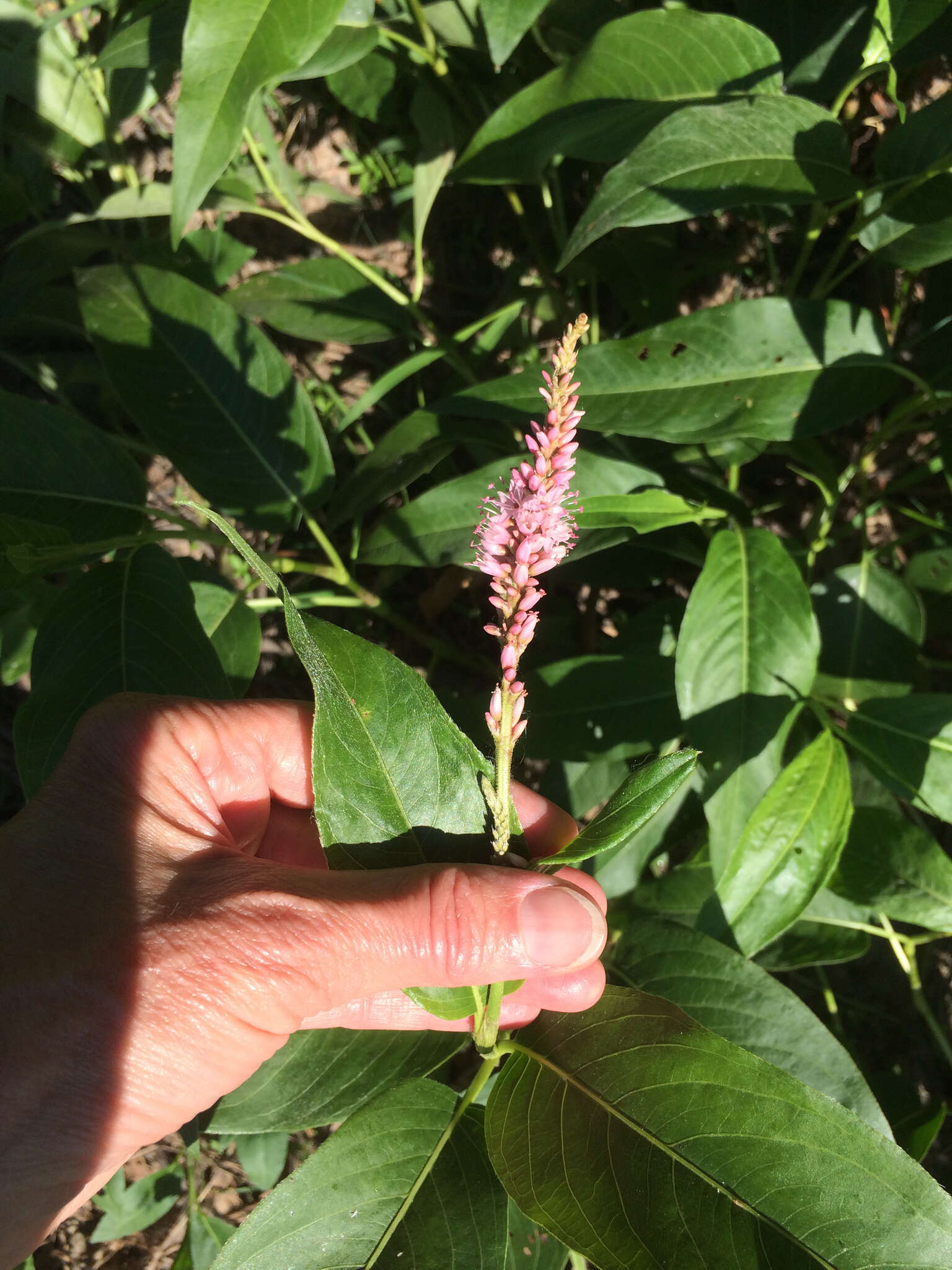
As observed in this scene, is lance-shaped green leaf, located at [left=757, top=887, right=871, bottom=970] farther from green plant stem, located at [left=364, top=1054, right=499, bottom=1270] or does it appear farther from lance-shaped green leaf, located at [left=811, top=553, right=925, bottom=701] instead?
green plant stem, located at [left=364, top=1054, right=499, bottom=1270]

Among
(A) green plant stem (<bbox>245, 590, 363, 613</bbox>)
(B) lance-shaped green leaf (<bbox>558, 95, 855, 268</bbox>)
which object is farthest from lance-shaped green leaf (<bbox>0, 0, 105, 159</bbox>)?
(B) lance-shaped green leaf (<bbox>558, 95, 855, 268</bbox>)

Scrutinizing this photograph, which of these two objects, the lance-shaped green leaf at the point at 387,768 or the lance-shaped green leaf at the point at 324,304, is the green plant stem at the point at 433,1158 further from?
the lance-shaped green leaf at the point at 324,304

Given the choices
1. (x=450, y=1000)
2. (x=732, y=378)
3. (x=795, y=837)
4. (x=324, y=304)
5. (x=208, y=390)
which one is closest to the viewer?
(x=450, y=1000)

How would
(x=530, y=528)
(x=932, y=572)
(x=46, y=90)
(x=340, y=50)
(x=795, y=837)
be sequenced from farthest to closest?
(x=46, y=90)
(x=932, y=572)
(x=340, y=50)
(x=795, y=837)
(x=530, y=528)

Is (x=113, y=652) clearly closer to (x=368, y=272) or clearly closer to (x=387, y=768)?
(x=387, y=768)

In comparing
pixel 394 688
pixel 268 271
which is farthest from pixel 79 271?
→ pixel 394 688

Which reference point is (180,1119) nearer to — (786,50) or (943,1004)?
(943,1004)

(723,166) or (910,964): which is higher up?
(723,166)

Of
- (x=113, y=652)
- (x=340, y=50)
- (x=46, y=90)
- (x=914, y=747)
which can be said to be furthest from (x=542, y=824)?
(x=46, y=90)
